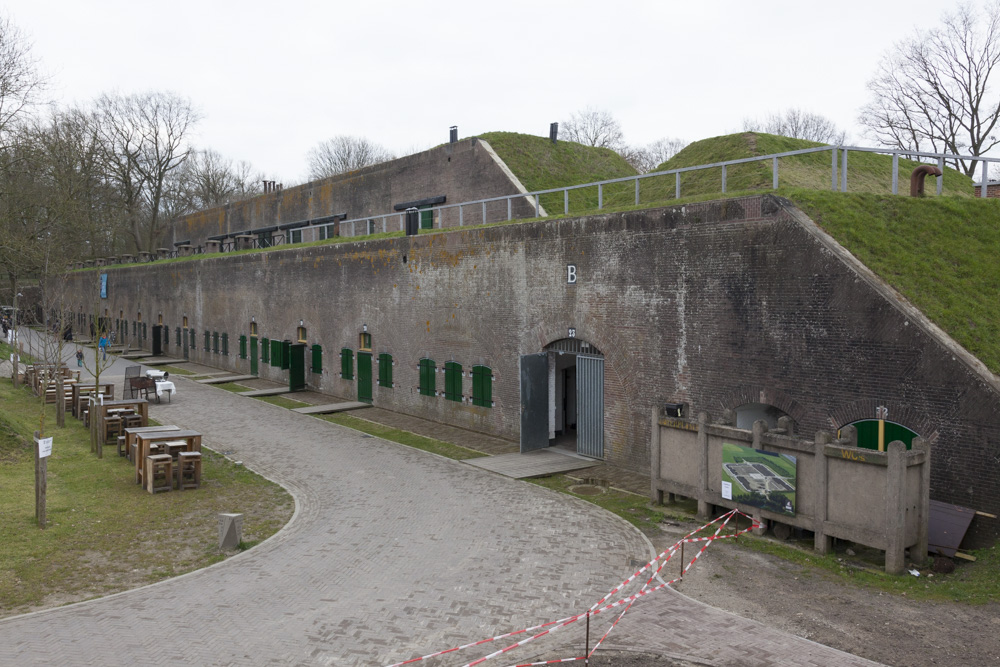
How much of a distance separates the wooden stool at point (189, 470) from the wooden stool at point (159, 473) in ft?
0.49

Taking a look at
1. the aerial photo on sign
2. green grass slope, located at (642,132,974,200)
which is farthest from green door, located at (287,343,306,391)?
the aerial photo on sign

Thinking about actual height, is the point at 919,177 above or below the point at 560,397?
above

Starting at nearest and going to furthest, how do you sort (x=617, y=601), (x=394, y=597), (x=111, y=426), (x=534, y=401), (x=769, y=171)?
(x=617, y=601), (x=394, y=597), (x=769, y=171), (x=534, y=401), (x=111, y=426)

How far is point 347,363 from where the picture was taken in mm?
24734

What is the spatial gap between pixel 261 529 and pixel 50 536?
114 inches

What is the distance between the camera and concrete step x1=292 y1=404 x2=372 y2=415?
22.3 metres

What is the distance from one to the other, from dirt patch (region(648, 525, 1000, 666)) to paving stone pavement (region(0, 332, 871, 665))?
Answer: 33 cm

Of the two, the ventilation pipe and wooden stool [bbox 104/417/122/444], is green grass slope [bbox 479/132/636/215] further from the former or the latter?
wooden stool [bbox 104/417/122/444]

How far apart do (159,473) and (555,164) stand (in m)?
19.6

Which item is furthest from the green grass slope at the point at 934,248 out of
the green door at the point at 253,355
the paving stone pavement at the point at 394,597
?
the green door at the point at 253,355

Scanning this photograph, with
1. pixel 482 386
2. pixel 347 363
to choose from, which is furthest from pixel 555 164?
pixel 482 386

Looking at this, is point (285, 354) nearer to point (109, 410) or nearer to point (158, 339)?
point (109, 410)

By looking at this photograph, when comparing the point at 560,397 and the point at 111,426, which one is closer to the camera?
the point at 111,426

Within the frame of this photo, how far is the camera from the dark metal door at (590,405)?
1605 cm
